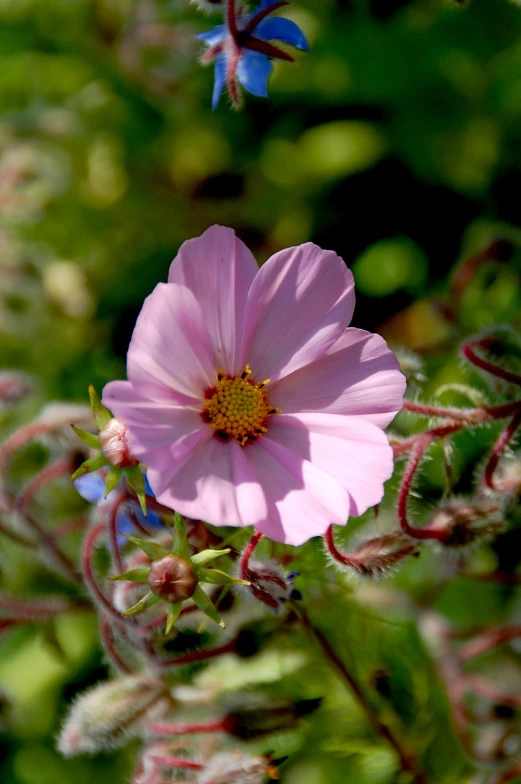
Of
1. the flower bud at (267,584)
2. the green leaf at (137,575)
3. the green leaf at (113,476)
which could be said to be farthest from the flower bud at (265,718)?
the green leaf at (113,476)

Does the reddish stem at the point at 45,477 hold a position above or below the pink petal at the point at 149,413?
below

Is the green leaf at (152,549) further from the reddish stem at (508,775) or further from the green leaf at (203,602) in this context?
the reddish stem at (508,775)

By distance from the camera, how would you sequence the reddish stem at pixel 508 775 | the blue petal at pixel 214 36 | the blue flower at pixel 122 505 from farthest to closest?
1. the reddish stem at pixel 508 775
2. the blue petal at pixel 214 36
3. the blue flower at pixel 122 505

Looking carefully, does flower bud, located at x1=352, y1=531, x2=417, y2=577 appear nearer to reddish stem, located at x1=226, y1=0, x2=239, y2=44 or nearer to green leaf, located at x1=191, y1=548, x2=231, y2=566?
green leaf, located at x1=191, y1=548, x2=231, y2=566

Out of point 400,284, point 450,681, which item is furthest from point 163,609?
point 400,284

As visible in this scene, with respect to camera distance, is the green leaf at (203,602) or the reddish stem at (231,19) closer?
the green leaf at (203,602)

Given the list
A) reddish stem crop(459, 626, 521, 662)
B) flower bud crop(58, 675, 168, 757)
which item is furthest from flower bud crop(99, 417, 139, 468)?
reddish stem crop(459, 626, 521, 662)
